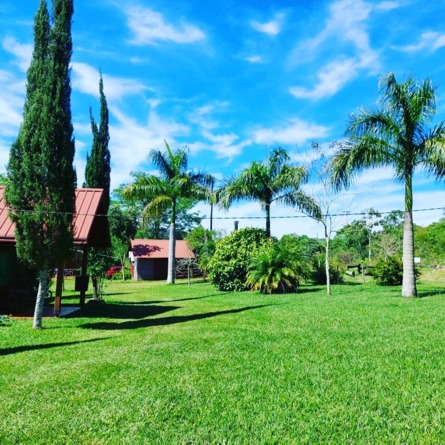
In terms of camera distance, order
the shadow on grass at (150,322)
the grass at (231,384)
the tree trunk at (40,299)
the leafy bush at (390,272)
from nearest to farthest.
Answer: the grass at (231,384), the tree trunk at (40,299), the shadow on grass at (150,322), the leafy bush at (390,272)

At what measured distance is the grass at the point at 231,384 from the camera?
3.21 m

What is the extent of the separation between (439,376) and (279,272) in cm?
1134

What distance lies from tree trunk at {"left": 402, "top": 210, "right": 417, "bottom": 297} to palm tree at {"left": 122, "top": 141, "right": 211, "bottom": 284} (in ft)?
45.4

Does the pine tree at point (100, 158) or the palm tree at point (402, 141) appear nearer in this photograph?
the palm tree at point (402, 141)

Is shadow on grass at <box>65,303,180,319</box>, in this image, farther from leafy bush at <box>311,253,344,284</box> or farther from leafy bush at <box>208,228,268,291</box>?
leafy bush at <box>311,253,344,284</box>

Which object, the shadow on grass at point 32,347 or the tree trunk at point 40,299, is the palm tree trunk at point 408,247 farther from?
the tree trunk at point 40,299

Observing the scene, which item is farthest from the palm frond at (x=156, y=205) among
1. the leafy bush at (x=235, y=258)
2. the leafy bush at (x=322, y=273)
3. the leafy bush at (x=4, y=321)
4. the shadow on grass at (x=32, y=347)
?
the shadow on grass at (x=32, y=347)

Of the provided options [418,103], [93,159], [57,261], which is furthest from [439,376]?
[93,159]

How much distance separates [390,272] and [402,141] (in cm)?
712

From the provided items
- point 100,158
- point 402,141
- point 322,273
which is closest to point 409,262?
point 402,141

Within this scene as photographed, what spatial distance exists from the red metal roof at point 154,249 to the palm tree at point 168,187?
10782mm

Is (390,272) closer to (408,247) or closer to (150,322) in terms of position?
(408,247)

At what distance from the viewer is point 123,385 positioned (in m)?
4.41

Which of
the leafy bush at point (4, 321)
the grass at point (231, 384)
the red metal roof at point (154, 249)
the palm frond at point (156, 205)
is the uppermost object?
the palm frond at point (156, 205)
